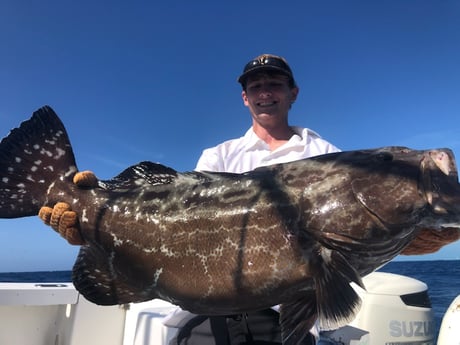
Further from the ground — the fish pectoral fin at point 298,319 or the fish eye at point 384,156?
the fish eye at point 384,156

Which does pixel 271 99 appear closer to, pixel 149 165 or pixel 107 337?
pixel 149 165

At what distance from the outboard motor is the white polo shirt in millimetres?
2349

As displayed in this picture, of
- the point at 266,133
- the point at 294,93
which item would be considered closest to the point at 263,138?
the point at 266,133

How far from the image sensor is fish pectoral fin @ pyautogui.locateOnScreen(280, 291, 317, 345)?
2572mm

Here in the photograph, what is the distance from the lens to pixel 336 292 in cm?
243

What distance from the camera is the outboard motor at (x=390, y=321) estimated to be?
4.94 meters

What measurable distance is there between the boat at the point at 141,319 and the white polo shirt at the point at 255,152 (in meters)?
2.14

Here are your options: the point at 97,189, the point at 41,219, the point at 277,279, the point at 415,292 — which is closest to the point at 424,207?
the point at 277,279

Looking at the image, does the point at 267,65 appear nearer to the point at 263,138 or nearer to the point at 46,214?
the point at 263,138

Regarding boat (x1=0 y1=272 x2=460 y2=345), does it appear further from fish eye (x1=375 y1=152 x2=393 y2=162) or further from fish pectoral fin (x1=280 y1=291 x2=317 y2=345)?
fish eye (x1=375 y1=152 x2=393 y2=162)

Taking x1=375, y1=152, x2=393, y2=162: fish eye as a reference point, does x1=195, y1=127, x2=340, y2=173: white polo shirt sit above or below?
above

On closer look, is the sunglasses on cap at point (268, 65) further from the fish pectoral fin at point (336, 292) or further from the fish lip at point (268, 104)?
the fish pectoral fin at point (336, 292)

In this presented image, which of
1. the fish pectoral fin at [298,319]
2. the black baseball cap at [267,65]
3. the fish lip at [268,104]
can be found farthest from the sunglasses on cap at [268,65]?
the fish pectoral fin at [298,319]

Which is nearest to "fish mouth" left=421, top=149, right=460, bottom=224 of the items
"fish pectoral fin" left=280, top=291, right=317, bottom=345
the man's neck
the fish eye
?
the fish eye
